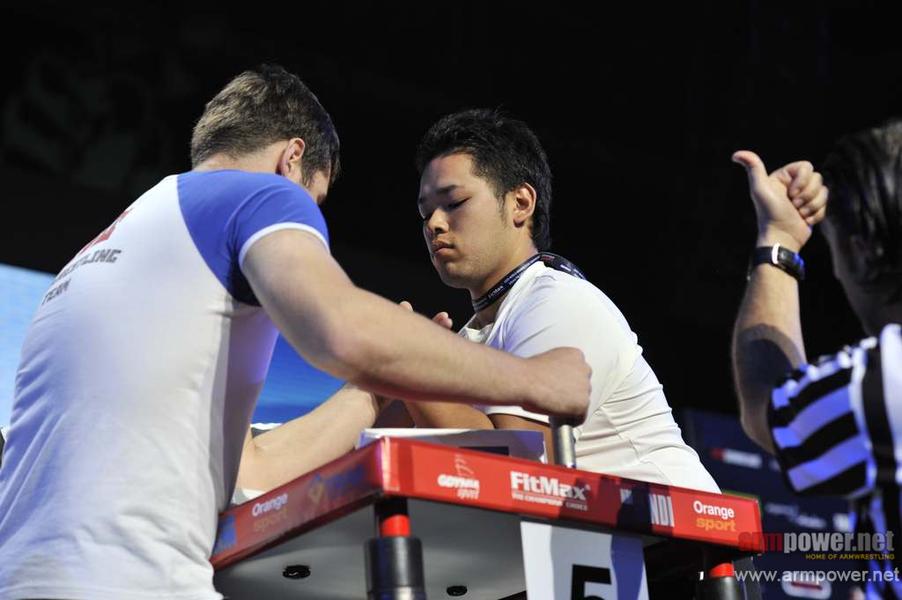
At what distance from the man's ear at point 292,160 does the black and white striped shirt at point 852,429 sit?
41.5 inches

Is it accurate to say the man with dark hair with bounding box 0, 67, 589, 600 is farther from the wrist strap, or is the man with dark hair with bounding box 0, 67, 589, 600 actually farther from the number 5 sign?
the wrist strap

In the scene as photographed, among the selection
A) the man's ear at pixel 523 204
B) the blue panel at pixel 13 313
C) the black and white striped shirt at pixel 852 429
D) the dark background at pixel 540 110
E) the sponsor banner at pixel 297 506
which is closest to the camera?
the black and white striped shirt at pixel 852 429

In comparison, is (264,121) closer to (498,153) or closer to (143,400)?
(143,400)

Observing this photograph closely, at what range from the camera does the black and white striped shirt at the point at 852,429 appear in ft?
4.58

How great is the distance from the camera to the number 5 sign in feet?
5.32

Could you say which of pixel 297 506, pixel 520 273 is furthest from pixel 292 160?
pixel 297 506

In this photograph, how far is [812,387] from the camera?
1.45 meters

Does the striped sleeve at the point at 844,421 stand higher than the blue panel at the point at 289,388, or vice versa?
the blue panel at the point at 289,388

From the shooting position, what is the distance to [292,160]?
2197 millimetres

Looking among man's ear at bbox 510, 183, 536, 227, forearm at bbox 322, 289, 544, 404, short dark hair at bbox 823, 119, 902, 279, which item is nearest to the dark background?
man's ear at bbox 510, 183, 536, 227

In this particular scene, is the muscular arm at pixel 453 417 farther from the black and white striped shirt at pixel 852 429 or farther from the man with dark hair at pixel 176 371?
the black and white striped shirt at pixel 852 429

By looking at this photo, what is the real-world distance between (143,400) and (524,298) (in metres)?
0.96

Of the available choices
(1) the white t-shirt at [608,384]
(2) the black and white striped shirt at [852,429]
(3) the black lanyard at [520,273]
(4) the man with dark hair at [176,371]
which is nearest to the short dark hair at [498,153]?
(3) the black lanyard at [520,273]

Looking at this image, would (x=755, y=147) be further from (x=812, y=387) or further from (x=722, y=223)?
(x=812, y=387)
